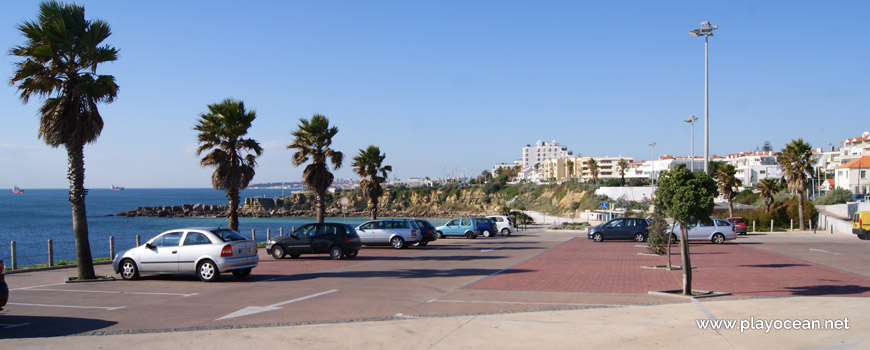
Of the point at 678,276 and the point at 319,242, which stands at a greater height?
the point at 319,242

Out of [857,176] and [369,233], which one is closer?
[369,233]

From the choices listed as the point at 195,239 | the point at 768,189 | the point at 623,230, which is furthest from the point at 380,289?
the point at 768,189

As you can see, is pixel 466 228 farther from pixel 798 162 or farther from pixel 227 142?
pixel 798 162

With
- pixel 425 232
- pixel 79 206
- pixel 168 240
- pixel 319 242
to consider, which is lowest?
pixel 425 232

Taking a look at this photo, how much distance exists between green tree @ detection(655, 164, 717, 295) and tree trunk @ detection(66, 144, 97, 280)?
1479cm

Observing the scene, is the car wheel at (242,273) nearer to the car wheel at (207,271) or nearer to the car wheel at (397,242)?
the car wheel at (207,271)

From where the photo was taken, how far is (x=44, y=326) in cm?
1022

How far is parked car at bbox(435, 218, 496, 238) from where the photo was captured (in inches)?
1531

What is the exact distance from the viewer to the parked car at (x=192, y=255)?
618 inches

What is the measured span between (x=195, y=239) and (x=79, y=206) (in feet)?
11.0

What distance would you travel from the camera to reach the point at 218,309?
1170 cm

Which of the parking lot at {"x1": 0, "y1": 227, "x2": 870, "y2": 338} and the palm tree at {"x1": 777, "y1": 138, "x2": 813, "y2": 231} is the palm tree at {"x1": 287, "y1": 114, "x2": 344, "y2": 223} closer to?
the parking lot at {"x1": 0, "y1": 227, "x2": 870, "y2": 338}

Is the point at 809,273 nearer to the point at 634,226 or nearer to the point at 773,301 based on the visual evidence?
the point at 773,301

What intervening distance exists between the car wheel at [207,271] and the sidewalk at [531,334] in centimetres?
635
